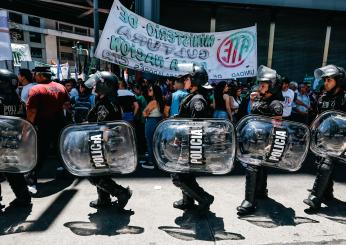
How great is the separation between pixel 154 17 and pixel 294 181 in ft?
21.6

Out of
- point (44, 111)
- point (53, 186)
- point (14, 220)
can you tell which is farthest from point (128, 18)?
point (14, 220)

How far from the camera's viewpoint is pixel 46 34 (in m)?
43.6

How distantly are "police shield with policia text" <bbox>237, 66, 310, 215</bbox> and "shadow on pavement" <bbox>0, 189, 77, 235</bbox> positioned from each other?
2197 mm

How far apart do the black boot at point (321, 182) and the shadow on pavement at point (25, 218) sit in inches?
120

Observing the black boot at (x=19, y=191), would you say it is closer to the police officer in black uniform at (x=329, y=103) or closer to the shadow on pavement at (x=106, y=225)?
the shadow on pavement at (x=106, y=225)

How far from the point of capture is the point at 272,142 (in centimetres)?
323

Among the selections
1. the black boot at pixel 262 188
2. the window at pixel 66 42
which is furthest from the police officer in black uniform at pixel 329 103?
the window at pixel 66 42

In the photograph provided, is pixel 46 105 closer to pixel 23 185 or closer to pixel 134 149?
pixel 23 185

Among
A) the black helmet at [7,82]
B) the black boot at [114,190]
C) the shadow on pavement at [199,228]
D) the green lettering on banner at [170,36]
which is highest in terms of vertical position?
the green lettering on banner at [170,36]

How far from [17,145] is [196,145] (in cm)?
191

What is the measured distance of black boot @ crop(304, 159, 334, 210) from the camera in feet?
11.7

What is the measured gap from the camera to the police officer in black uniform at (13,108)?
3433 millimetres

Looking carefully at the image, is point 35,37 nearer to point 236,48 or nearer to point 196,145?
point 236,48

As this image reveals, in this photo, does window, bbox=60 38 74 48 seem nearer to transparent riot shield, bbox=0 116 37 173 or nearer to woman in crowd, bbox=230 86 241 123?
woman in crowd, bbox=230 86 241 123
